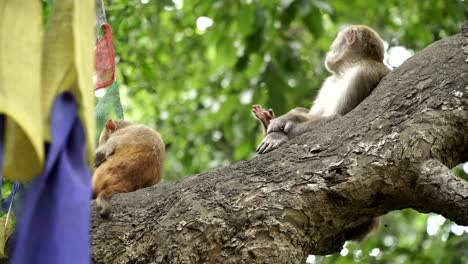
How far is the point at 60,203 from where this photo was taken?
1.53 meters

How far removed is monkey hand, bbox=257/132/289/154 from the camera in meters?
3.84

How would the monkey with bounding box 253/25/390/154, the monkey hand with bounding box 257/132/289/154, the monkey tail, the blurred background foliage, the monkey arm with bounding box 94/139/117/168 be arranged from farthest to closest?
the blurred background foliage < the monkey arm with bounding box 94/139/117/168 < the monkey with bounding box 253/25/390/154 < the monkey hand with bounding box 257/132/289/154 < the monkey tail

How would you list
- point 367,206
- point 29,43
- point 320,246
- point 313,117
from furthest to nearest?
point 313,117 < point 320,246 < point 367,206 < point 29,43

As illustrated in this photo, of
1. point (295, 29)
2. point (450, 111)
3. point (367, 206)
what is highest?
point (450, 111)

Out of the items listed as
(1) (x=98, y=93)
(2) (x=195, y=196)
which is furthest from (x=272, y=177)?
(1) (x=98, y=93)

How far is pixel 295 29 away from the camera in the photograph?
29.2 feet

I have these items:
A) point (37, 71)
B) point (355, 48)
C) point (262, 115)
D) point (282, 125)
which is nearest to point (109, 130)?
point (262, 115)

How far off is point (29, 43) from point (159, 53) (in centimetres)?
700

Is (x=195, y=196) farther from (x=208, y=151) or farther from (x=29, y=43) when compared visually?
(x=208, y=151)

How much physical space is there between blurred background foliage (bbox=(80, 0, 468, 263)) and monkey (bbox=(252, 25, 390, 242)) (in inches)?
47.7

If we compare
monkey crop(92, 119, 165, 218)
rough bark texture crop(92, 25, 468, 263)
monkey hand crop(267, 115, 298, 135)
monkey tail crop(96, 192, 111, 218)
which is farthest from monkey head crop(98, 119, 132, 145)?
rough bark texture crop(92, 25, 468, 263)

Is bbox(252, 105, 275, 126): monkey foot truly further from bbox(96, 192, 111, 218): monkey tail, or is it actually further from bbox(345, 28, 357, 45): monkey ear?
bbox(96, 192, 111, 218): monkey tail

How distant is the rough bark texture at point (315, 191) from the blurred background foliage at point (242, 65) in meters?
2.39

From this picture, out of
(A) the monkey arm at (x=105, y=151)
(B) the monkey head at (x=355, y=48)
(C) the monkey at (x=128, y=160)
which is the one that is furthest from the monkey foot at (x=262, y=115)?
(A) the monkey arm at (x=105, y=151)
